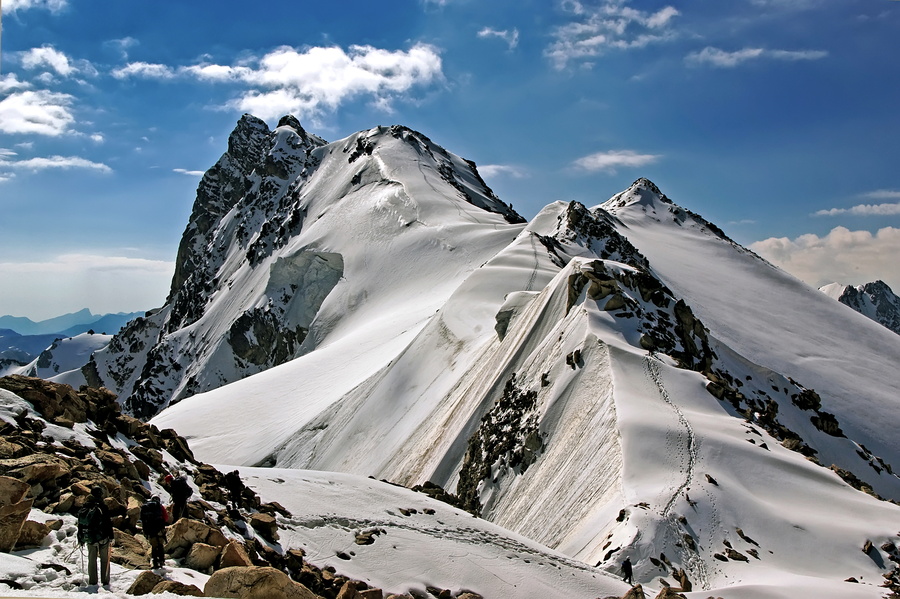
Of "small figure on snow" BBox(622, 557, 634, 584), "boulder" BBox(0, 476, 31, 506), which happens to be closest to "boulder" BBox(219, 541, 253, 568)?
"boulder" BBox(0, 476, 31, 506)

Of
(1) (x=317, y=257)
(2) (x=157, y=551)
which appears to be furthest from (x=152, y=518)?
(1) (x=317, y=257)

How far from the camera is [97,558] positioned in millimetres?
8367

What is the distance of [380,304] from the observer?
69.5 meters

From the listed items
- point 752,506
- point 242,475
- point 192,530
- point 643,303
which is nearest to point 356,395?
point 643,303

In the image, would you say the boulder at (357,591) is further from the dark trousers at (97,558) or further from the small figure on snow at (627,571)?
the small figure on snow at (627,571)

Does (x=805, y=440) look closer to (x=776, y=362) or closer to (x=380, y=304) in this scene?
(x=776, y=362)

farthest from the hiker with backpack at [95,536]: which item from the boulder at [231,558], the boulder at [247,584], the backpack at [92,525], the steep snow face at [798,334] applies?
the steep snow face at [798,334]

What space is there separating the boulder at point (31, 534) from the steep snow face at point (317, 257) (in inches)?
1782

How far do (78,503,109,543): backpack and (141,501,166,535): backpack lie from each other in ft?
3.03

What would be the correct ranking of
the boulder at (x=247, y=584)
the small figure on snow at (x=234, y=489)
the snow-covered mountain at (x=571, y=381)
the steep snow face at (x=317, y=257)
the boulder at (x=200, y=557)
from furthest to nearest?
the steep snow face at (x=317, y=257) < the snow-covered mountain at (x=571, y=381) < the small figure on snow at (x=234, y=489) < the boulder at (x=200, y=557) < the boulder at (x=247, y=584)

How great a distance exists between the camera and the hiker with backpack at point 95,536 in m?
8.15

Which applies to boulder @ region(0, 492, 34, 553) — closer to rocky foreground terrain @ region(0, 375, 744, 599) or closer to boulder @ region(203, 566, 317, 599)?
rocky foreground terrain @ region(0, 375, 744, 599)

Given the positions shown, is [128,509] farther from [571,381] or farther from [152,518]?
[571,381]

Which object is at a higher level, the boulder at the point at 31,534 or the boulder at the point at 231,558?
the boulder at the point at 31,534
